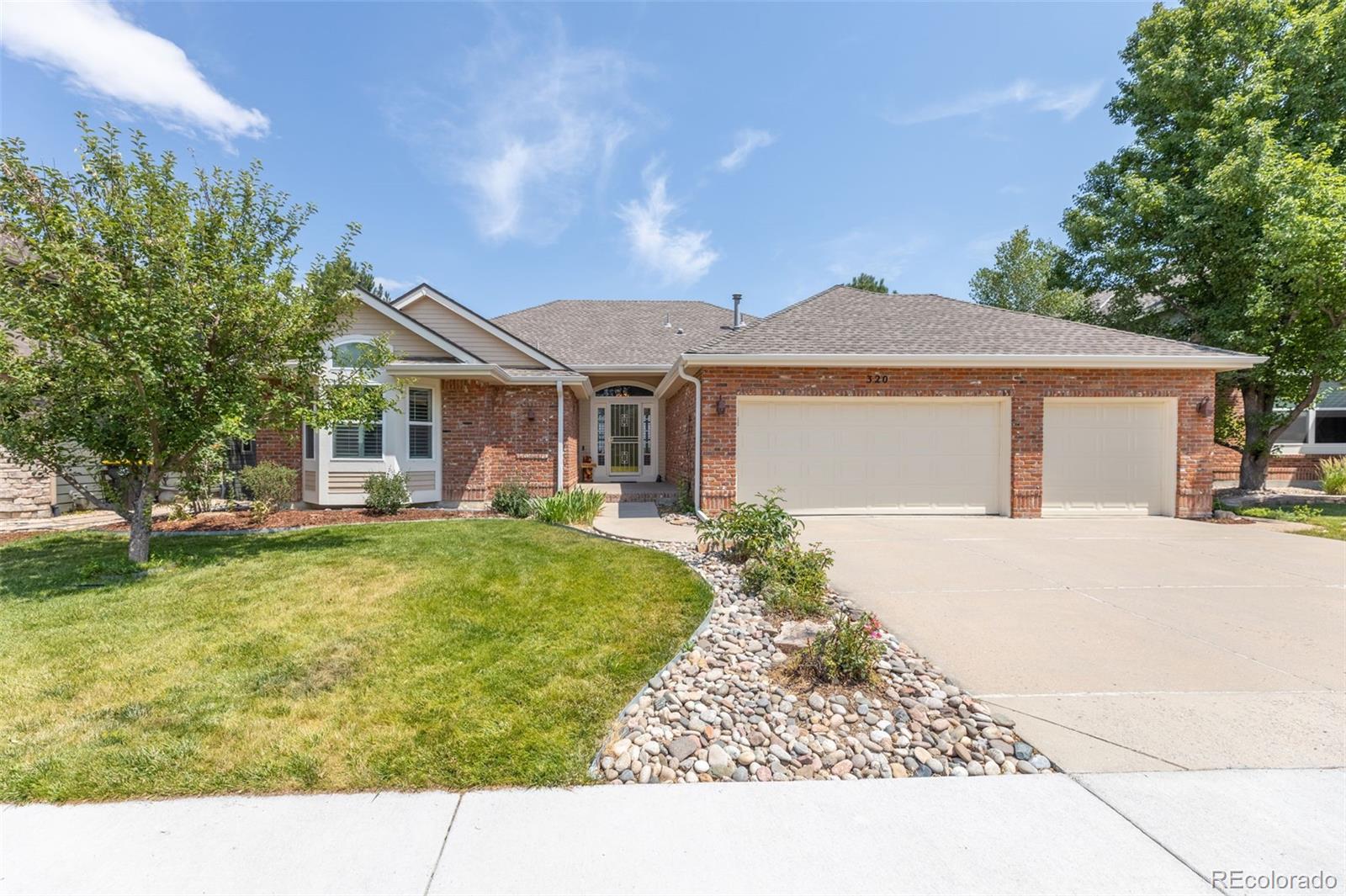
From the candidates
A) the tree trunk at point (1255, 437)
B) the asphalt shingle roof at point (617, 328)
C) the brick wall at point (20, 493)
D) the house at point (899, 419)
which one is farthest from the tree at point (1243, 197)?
the brick wall at point (20, 493)

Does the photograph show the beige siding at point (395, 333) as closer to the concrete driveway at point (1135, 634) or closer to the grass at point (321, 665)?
the grass at point (321, 665)

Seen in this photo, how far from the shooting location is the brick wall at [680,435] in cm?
1044

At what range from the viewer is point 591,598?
198 inches

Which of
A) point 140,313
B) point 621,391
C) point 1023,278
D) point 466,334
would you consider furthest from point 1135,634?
point 1023,278

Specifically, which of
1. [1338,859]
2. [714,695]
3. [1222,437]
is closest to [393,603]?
[714,695]

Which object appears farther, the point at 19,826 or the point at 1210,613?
the point at 1210,613

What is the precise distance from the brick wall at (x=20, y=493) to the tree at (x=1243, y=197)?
75.2 ft

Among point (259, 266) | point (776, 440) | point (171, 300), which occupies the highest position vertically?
point (259, 266)

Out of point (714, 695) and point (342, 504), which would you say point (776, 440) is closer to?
point (714, 695)

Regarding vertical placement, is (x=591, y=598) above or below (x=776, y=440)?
below

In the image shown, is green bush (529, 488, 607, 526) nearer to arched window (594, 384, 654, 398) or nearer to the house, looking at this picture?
the house

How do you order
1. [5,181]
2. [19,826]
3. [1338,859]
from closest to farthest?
1. [1338,859]
2. [19,826]
3. [5,181]

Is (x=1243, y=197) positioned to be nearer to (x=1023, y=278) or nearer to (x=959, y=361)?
(x=959, y=361)

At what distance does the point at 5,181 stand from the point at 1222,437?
74.8 feet
